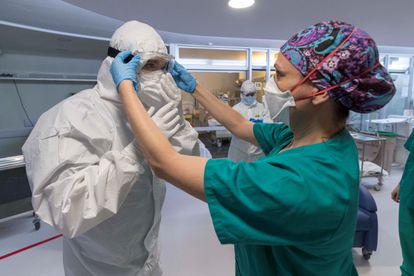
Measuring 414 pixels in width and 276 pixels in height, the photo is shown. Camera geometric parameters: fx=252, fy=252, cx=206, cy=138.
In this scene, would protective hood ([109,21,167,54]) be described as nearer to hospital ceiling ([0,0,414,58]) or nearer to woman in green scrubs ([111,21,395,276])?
woman in green scrubs ([111,21,395,276])

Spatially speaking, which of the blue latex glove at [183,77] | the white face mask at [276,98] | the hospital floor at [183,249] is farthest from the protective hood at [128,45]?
the hospital floor at [183,249]

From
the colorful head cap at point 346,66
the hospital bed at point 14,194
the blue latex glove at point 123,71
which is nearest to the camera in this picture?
the colorful head cap at point 346,66

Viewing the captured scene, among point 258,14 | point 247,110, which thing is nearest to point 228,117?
point 258,14

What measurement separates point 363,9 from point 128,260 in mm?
2572

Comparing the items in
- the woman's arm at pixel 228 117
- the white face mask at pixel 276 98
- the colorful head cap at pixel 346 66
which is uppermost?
the colorful head cap at pixel 346 66

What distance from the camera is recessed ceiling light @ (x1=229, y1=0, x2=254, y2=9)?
1.93m

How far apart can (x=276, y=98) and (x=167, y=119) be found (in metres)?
0.37

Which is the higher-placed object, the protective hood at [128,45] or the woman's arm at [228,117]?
the protective hood at [128,45]

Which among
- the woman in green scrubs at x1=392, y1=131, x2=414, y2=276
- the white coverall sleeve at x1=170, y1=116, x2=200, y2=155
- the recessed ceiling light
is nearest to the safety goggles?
the white coverall sleeve at x1=170, y1=116, x2=200, y2=155

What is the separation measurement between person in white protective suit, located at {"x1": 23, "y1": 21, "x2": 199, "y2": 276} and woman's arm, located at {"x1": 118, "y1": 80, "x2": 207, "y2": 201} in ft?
0.49

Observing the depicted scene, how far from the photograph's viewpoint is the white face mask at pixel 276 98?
77cm

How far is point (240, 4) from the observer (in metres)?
2.00

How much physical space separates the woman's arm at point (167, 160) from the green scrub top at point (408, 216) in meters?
1.50

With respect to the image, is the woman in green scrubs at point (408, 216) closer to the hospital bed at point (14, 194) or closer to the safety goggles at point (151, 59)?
the safety goggles at point (151, 59)
